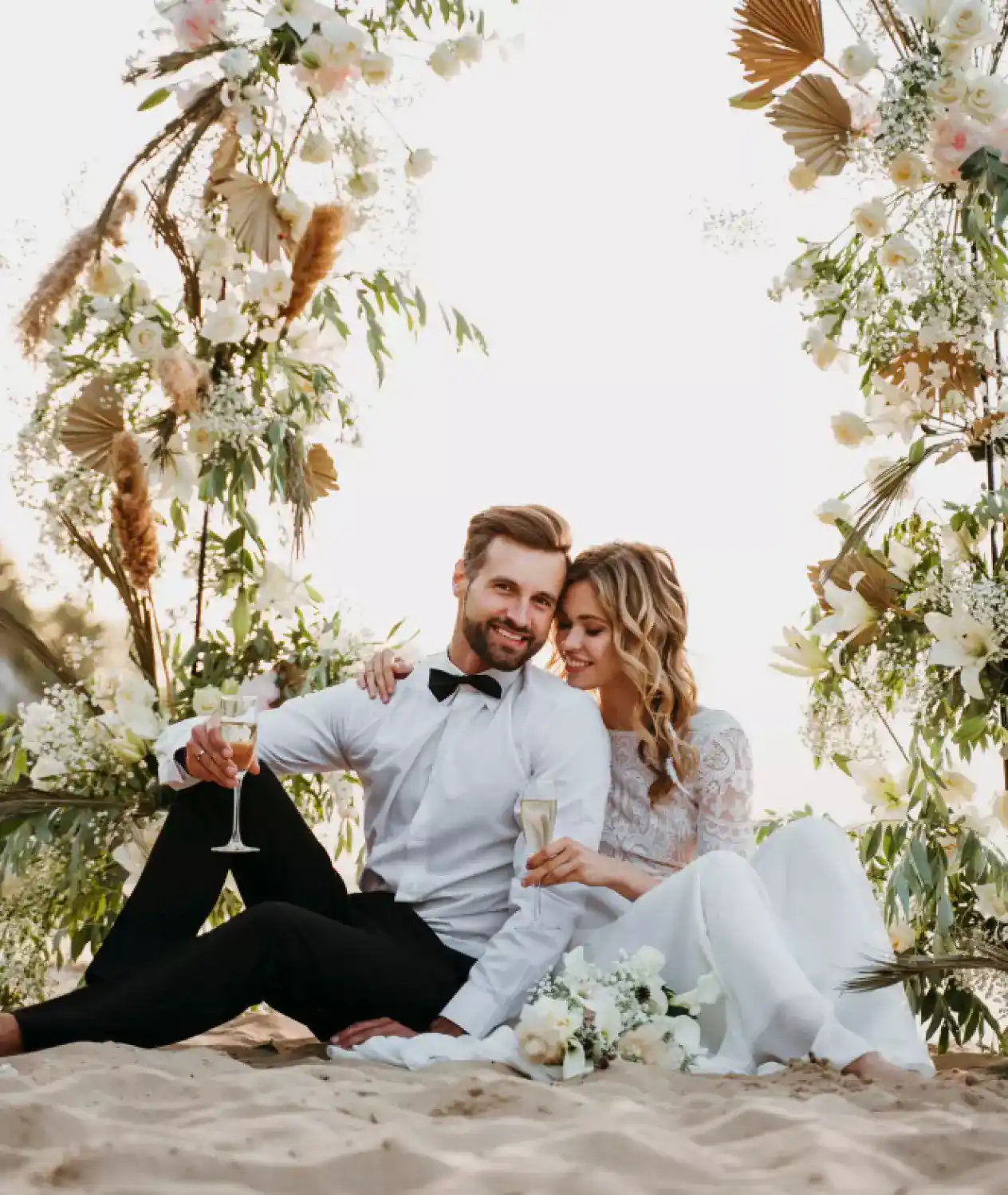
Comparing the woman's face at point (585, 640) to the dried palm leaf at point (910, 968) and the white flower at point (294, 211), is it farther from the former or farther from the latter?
the white flower at point (294, 211)

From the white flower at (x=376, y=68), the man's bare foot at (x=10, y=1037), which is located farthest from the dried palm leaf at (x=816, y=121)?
the man's bare foot at (x=10, y=1037)

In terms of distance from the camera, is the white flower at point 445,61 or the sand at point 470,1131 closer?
the sand at point 470,1131

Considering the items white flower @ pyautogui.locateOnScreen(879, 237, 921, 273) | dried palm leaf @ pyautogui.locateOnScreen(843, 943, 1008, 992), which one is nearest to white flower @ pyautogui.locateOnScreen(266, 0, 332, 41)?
white flower @ pyautogui.locateOnScreen(879, 237, 921, 273)

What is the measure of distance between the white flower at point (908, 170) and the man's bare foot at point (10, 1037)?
8.82 feet

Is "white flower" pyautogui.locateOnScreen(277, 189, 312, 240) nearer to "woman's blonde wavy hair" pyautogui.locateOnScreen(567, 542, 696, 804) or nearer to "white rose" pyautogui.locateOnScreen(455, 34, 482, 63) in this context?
"white rose" pyautogui.locateOnScreen(455, 34, 482, 63)

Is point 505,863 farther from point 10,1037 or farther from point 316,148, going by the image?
point 316,148

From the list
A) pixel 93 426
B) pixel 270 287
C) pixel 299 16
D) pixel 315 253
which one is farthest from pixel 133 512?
pixel 299 16

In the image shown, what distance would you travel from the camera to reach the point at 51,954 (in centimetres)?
376

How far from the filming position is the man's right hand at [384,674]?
329cm

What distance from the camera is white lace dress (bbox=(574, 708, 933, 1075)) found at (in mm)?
2611

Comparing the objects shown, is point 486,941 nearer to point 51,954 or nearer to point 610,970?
point 610,970

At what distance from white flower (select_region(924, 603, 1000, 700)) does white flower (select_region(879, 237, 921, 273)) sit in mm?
866

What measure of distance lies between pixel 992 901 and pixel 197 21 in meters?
2.88

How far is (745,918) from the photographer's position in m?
2.68
